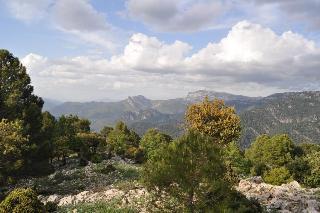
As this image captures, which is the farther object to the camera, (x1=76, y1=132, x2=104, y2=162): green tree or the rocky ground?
(x1=76, y1=132, x2=104, y2=162): green tree

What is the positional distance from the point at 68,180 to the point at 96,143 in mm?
33404

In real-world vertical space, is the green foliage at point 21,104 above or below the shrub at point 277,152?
above

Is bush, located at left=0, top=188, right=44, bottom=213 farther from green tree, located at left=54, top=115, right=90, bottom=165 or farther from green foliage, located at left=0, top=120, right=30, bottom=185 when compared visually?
green tree, located at left=54, top=115, right=90, bottom=165

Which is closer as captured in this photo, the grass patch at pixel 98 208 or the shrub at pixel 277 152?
the grass patch at pixel 98 208

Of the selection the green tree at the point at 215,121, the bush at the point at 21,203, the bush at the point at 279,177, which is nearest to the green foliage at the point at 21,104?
the bush at the point at 21,203

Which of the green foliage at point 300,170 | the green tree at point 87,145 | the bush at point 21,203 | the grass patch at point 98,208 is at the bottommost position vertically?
the green foliage at point 300,170

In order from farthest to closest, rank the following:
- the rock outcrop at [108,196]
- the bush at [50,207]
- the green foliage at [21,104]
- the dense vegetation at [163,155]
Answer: the green foliage at [21,104]
the rock outcrop at [108,196]
the bush at [50,207]
the dense vegetation at [163,155]

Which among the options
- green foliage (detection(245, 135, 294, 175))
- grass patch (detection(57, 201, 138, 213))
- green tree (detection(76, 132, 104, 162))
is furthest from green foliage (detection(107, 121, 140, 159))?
grass patch (detection(57, 201, 138, 213))

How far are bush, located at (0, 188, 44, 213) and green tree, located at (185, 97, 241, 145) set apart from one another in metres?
18.9

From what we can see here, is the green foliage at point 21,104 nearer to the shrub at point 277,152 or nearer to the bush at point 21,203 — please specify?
the bush at point 21,203

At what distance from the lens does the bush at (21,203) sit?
30.0 metres

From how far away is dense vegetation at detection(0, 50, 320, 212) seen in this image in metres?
21.6

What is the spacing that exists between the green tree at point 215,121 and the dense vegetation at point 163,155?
0.36 feet

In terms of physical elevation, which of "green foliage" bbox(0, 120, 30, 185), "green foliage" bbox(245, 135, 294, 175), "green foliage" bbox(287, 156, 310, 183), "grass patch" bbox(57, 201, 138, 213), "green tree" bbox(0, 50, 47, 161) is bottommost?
"green foliage" bbox(245, 135, 294, 175)
